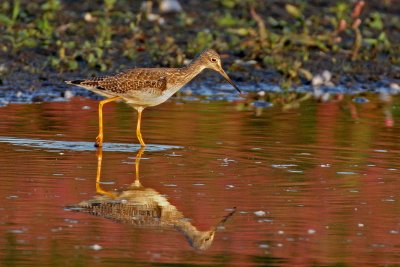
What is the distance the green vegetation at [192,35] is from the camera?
57.3 ft

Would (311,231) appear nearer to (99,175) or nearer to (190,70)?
(99,175)

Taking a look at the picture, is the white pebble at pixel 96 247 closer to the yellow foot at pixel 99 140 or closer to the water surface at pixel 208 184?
the water surface at pixel 208 184

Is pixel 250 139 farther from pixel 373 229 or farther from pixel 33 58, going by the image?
pixel 33 58

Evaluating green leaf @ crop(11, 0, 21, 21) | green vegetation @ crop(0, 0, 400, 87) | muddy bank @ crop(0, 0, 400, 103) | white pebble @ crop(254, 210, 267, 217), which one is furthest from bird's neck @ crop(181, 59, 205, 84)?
green leaf @ crop(11, 0, 21, 21)

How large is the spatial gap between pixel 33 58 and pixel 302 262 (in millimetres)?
10295

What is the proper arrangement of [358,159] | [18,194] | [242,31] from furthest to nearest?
[242,31]
[358,159]
[18,194]

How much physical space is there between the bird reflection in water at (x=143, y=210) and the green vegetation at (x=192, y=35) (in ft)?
24.3

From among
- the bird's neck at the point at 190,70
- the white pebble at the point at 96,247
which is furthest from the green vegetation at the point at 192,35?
the white pebble at the point at 96,247

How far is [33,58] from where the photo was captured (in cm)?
1716

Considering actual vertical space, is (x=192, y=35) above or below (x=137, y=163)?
above

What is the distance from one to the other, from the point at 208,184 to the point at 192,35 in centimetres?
968

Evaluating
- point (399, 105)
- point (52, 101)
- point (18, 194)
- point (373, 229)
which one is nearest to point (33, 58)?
point (52, 101)

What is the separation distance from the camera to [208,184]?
9945 mm

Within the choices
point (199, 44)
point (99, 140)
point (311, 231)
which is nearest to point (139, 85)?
point (99, 140)
